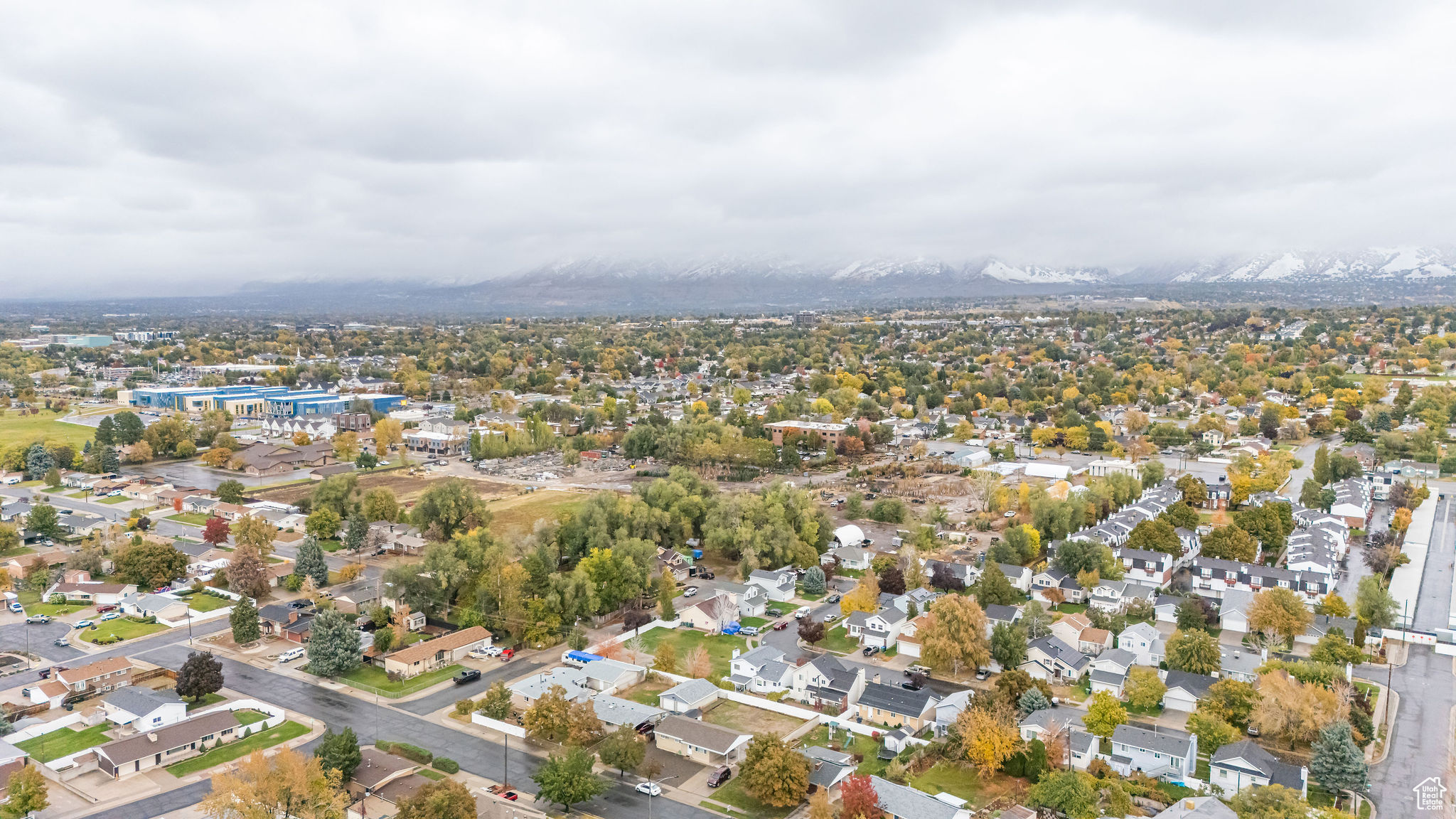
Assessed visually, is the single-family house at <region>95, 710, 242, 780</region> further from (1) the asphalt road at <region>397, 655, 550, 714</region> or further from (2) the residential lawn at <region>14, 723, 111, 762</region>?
(1) the asphalt road at <region>397, 655, 550, 714</region>

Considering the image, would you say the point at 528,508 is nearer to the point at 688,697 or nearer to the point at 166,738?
the point at 688,697

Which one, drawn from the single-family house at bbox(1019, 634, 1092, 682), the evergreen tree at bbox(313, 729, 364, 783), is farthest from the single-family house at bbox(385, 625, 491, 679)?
the single-family house at bbox(1019, 634, 1092, 682)

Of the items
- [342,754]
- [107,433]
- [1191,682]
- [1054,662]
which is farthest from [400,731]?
[107,433]

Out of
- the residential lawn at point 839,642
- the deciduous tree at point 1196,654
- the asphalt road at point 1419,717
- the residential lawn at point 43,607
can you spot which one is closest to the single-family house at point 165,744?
the residential lawn at point 43,607

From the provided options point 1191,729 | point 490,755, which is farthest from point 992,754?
point 490,755

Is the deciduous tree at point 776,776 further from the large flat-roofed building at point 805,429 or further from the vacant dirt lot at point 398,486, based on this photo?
the large flat-roofed building at point 805,429
